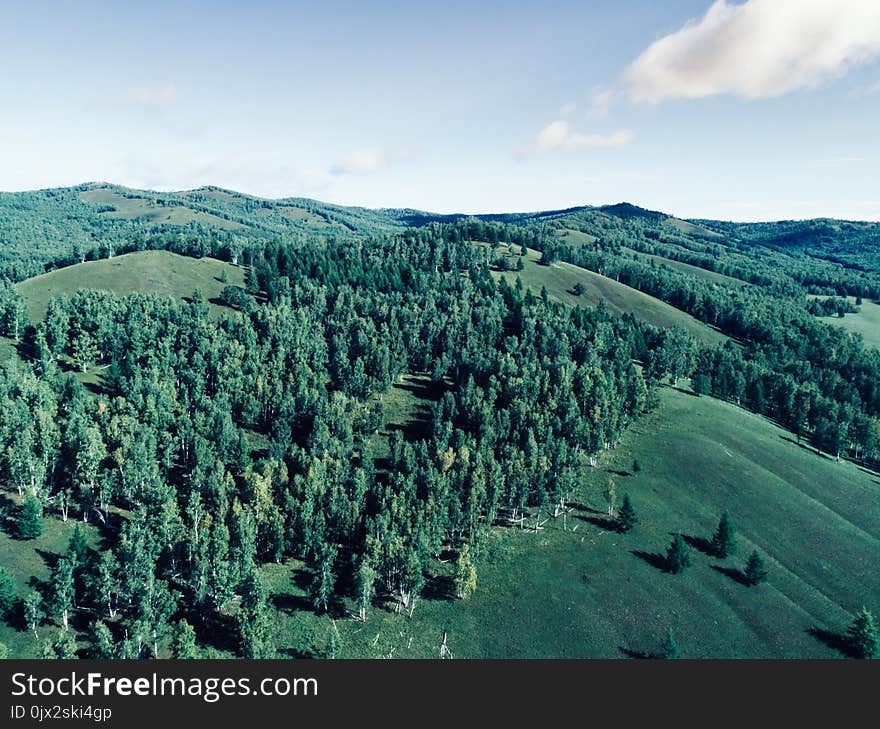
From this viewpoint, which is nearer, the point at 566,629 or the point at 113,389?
the point at 566,629

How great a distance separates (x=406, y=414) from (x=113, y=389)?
83.3m

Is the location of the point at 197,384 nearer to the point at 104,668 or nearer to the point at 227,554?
the point at 227,554

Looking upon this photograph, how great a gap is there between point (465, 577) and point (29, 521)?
79.9 metres

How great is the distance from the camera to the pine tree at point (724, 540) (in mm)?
100188

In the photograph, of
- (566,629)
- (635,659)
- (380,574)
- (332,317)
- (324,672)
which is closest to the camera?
(324,672)

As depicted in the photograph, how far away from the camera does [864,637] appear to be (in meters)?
79.6

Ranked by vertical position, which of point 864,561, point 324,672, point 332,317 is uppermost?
point 332,317

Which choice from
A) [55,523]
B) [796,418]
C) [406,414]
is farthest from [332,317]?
[796,418]

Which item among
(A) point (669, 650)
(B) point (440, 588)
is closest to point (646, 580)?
(A) point (669, 650)

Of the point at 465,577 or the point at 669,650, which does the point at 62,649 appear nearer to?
the point at 465,577

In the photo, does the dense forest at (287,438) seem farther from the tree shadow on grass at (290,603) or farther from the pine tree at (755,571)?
the pine tree at (755,571)

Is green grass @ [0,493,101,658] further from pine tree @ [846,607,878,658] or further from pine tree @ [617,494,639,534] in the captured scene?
pine tree @ [846,607,878,658]

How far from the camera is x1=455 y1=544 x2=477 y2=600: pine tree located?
→ 8825 cm

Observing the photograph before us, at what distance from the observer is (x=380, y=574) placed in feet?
297
